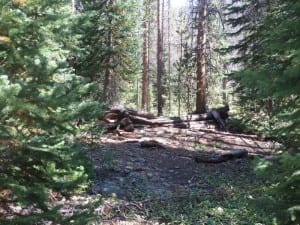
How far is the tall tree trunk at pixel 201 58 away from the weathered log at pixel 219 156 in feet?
20.6

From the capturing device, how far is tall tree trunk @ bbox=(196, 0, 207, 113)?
19047mm

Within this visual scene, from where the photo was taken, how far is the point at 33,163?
546 cm

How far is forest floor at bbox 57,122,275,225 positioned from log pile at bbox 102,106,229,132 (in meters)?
0.64

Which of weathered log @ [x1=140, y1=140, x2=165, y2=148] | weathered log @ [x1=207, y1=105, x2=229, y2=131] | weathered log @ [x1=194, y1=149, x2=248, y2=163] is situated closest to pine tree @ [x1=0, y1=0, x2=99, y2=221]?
weathered log @ [x1=194, y1=149, x2=248, y2=163]

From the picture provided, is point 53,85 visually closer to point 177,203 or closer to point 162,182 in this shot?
point 177,203

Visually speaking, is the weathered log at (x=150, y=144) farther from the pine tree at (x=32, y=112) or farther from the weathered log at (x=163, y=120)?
the pine tree at (x=32, y=112)

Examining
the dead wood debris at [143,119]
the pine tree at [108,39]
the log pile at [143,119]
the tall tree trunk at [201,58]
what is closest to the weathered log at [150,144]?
the dead wood debris at [143,119]

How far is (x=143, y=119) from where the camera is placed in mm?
16875

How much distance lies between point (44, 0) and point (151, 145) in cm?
836

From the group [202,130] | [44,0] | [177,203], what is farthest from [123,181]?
[202,130]

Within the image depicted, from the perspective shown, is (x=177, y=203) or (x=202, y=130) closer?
(x=177, y=203)

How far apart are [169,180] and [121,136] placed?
4632 mm

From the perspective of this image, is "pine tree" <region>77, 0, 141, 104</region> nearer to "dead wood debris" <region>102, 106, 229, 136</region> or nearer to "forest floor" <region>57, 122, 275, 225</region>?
"dead wood debris" <region>102, 106, 229, 136</region>

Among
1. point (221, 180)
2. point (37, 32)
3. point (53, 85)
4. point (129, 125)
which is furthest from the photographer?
point (129, 125)
